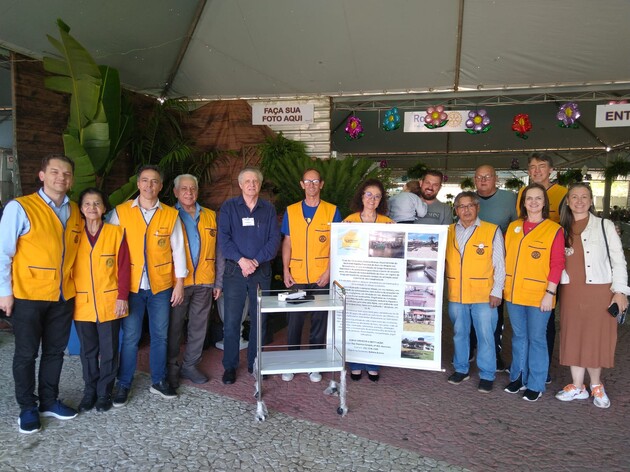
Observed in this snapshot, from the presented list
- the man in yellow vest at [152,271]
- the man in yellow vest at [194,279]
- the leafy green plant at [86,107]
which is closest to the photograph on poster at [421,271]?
the man in yellow vest at [194,279]

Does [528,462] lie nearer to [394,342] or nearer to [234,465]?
[394,342]

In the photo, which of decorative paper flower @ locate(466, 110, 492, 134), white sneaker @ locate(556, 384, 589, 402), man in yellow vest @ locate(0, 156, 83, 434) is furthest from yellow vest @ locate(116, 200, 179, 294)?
decorative paper flower @ locate(466, 110, 492, 134)

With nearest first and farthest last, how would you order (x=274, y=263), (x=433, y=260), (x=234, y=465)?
1. (x=234, y=465)
2. (x=433, y=260)
3. (x=274, y=263)

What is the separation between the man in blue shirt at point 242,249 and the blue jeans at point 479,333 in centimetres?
159

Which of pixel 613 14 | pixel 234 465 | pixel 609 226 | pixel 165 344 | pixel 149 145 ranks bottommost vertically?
pixel 234 465

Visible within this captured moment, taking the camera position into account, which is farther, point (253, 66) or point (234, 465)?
point (253, 66)

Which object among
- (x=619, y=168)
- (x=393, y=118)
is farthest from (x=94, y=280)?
(x=619, y=168)

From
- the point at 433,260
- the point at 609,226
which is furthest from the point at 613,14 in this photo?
the point at 433,260

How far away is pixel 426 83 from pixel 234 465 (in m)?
6.89

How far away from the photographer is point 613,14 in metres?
6.13

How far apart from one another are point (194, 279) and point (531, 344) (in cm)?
267

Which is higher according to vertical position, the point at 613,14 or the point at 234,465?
the point at 613,14

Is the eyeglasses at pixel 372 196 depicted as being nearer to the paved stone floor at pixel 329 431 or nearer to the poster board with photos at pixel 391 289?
the poster board with photos at pixel 391 289

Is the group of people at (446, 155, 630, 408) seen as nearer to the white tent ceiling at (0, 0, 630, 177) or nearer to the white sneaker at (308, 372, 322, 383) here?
the white sneaker at (308, 372, 322, 383)
